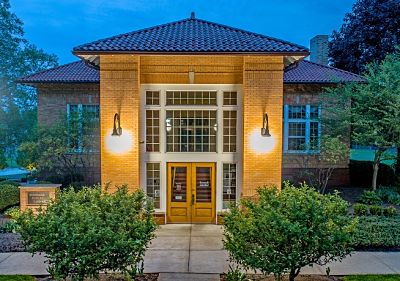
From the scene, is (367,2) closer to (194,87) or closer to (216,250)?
(194,87)

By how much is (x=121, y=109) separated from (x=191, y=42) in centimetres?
355

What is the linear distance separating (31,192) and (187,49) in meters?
8.21

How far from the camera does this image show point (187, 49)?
480 inches

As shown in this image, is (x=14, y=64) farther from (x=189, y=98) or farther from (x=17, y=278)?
(x=17, y=278)

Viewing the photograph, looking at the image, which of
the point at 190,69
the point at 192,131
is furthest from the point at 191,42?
the point at 192,131

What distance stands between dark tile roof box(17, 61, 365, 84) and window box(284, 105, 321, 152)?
1633mm

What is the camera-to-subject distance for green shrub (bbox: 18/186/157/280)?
6.66m

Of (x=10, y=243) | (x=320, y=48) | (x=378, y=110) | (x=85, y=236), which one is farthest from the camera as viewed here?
(x=320, y=48)

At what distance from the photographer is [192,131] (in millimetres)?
14172

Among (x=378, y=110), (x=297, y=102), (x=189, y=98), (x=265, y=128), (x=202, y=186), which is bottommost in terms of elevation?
(x=202, y=186)

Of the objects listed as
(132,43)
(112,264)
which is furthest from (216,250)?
(132,43)

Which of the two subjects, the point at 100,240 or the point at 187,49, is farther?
the point at 187,49

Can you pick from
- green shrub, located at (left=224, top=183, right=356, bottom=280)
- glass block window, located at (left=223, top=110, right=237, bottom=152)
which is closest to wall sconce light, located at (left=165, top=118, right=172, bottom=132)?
glass block window, located at (left=223, top=110, right=237, bottom=152)

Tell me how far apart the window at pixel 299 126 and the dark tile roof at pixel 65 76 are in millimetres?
11295
